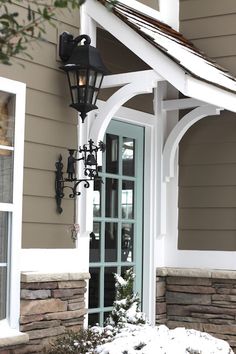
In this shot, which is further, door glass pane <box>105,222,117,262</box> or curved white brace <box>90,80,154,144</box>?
door glass pane <box>105,222,117,262</box>

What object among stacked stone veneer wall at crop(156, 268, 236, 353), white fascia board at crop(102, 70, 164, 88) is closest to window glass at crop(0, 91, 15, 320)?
white fascia board at crop(102, 70, 164, 88)

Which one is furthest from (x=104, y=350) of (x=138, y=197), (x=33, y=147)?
(x=138, y=197)

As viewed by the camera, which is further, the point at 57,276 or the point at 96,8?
the point at 96,8

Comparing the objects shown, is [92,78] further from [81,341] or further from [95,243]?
[81,341]

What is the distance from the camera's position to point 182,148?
603cm

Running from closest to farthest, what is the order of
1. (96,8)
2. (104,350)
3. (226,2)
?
(104,350) → (96,8) → (226,2)

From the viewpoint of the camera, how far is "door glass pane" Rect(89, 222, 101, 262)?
17.6 feet

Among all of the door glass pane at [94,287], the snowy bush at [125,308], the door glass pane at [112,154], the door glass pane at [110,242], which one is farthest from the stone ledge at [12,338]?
the door glass pane at [112,154]

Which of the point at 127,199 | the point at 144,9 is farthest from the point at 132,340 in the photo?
the point at 144,9

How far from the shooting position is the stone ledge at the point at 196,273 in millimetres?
5590

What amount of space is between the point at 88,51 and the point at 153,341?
1.89 metres

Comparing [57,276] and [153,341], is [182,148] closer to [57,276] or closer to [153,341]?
[57,276]

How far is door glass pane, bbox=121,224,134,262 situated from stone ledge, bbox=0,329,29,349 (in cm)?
178

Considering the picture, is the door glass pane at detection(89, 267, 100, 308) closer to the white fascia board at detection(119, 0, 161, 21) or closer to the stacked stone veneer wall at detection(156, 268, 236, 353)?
the stacked stone veneer wall at detection(156, 268, 236, 353)
